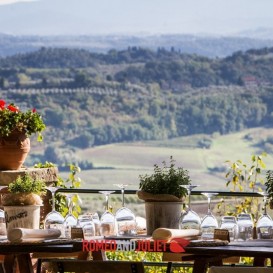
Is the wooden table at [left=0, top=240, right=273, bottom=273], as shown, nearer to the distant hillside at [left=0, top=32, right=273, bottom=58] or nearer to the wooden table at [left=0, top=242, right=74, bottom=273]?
the wooden table at [left=0, top=242, right=74, bottom=273]

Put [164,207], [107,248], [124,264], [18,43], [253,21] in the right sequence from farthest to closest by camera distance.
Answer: [253,21] → [18,43] → [164,207] → [107,248] → [124,264]

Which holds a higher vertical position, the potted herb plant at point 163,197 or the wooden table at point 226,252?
the potted herb plant at point 163,197

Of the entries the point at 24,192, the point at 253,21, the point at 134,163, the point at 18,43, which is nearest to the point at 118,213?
the point at 24,192

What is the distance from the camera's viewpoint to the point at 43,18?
115 feet

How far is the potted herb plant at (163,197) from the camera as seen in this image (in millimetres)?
5371

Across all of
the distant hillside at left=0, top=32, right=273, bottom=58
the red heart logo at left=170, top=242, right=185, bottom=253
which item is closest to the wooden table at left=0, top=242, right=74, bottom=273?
the red heart logo at left=170, top=242, right=185, bottom=253

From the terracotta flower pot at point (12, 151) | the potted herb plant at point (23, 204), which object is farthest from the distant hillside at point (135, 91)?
the potted herb plant at point (23, 204)

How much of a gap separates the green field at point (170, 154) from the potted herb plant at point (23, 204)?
68.9 feet

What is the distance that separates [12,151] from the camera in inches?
275

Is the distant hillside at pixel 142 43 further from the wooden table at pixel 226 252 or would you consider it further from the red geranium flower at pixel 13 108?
the wooden table at pixel 226 252

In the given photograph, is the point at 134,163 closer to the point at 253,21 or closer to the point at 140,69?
the point at 140,69

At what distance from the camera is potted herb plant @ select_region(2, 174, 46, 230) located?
5.49m

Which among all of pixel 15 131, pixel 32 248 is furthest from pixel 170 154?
pixel 32 248

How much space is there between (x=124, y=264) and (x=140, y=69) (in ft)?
92.7
